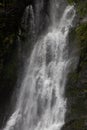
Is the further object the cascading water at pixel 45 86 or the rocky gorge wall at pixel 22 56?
the cascading water at pixel 45 86

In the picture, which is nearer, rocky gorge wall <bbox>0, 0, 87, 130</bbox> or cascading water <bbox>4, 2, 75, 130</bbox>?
rocky gorge wall <bbox>0, 0, 87, 130</bbox>

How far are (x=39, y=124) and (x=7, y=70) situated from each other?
235 inches

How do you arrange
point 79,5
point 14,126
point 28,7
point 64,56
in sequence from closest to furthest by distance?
point 79,5
point 14,126
point 64,56
point 28,7

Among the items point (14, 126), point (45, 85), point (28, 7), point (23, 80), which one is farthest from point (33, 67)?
point (28, 7)

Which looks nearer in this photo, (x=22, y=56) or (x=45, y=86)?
(x=45, y=86)

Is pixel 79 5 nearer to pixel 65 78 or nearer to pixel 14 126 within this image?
pixel 65 78

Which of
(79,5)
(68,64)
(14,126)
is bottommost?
(14,126)

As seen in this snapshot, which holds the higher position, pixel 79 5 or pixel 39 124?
pixel 79 5

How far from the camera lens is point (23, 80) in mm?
22281

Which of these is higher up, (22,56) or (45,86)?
(22,56)

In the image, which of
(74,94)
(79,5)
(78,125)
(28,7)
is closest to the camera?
(79,5)

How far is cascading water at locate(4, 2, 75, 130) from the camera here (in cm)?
1861

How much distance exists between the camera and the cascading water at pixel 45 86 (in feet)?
61.1

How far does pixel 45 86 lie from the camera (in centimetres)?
2000
